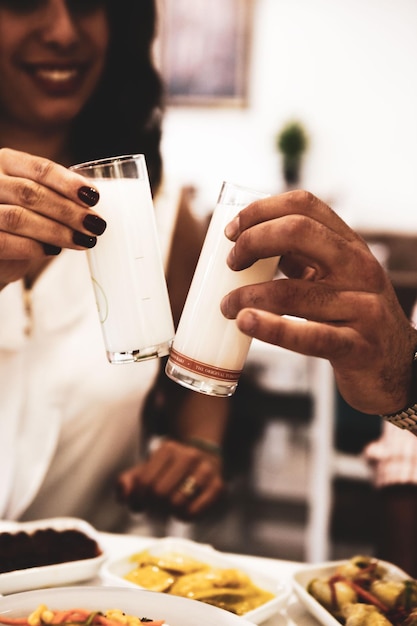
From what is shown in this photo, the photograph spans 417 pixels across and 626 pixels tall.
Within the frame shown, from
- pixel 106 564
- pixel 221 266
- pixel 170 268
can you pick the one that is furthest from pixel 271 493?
pixel 221 266

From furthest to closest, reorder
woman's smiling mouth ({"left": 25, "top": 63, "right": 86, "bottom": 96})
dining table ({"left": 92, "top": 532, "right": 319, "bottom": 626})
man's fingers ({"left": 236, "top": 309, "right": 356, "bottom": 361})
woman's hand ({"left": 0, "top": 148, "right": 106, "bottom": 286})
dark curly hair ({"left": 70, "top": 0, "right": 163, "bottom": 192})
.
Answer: dark curly hair ({"left": 70, "top": 0, "right": 163, "bottom": 192})
woman's smiling mouth ({"left": 25, "top": 63, "right": 86, "bottom": 96})
dining table ({"left": 92, "top": 532, "right": 319, "bottom": 626})
woman's hand ({"left": 0, "top": 148, "right": 106, "bottom": 286})
man's fingers ({"left": 236, "top": 309, "right": 356, "bottom": 361})

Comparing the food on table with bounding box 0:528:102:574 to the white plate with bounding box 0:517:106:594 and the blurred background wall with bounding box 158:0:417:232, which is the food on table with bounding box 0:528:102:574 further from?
the blurred background wall with bounding box 158:0:417:232

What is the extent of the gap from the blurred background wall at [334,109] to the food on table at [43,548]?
367 cm

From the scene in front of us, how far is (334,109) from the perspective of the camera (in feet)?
15.8

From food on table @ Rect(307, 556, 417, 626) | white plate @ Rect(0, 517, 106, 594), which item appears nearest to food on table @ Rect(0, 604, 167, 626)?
white plate @ Rect(0, 517, 106, 594)

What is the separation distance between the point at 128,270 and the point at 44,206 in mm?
152

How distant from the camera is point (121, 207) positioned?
3.32ft

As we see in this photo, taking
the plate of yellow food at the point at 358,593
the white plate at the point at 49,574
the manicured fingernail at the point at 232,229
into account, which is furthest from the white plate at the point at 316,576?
the manicured fingernail at the point at 232,229

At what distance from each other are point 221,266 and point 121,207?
0.17 metres

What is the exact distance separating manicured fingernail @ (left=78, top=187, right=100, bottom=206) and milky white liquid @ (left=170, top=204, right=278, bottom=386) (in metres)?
0.17

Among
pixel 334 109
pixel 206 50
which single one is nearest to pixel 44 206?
pixel 334 109

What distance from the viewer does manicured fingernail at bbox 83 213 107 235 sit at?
0.96 meters

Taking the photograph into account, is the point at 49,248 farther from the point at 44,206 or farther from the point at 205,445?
the point at 205,445

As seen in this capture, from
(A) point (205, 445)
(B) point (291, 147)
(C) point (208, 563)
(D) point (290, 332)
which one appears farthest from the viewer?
(B) point (291, 147)
